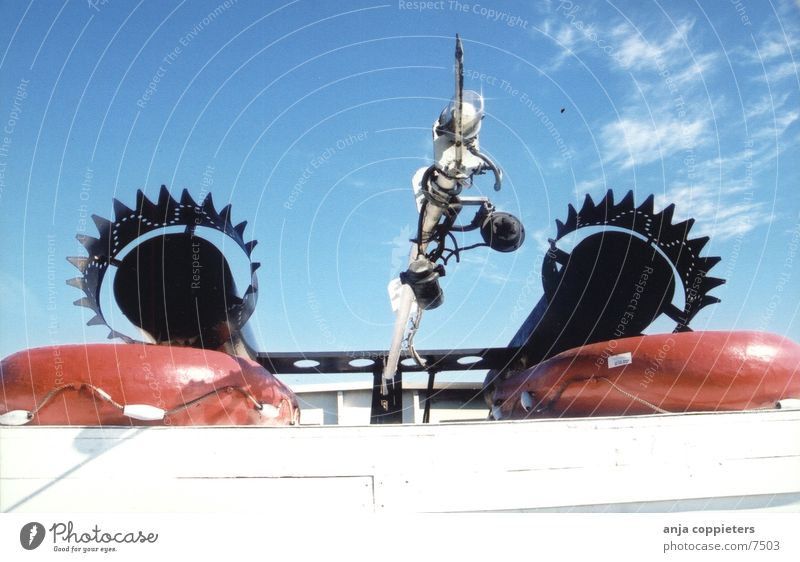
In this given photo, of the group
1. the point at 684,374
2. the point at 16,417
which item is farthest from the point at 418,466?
the point at 16,417

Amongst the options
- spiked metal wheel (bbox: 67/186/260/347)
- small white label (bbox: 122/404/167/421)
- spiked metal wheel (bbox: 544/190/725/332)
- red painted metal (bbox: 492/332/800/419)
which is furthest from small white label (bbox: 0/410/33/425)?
spiked metal wheel (bbox: 544/190/725/332)

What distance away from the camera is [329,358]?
4.82m

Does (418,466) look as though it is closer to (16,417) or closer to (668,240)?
(16,417)

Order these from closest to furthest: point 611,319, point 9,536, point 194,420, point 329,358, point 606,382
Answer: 1. point 9,536
2. point 194,420
3. point 606,382
4. point 611,319
5. point 329,358

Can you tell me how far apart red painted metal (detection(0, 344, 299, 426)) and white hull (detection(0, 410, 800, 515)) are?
0.42 ft

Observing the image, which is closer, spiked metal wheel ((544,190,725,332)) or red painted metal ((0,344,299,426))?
red painted metal ((0,344,299,426))

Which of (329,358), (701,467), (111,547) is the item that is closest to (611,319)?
(701,467)

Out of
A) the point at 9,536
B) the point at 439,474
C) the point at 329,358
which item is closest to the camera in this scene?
the point at 9,536

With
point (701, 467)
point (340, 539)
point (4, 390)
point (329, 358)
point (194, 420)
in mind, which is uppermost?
point (329, 358)

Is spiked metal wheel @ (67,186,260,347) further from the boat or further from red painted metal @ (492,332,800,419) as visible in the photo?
red painted metal @ (492,332,800,419)

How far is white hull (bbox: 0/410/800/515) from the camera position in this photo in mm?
2557

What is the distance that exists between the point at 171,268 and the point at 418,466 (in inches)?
112

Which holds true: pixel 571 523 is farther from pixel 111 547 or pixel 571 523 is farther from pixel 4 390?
pixel 4 390

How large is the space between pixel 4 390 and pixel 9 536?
2.80ft
